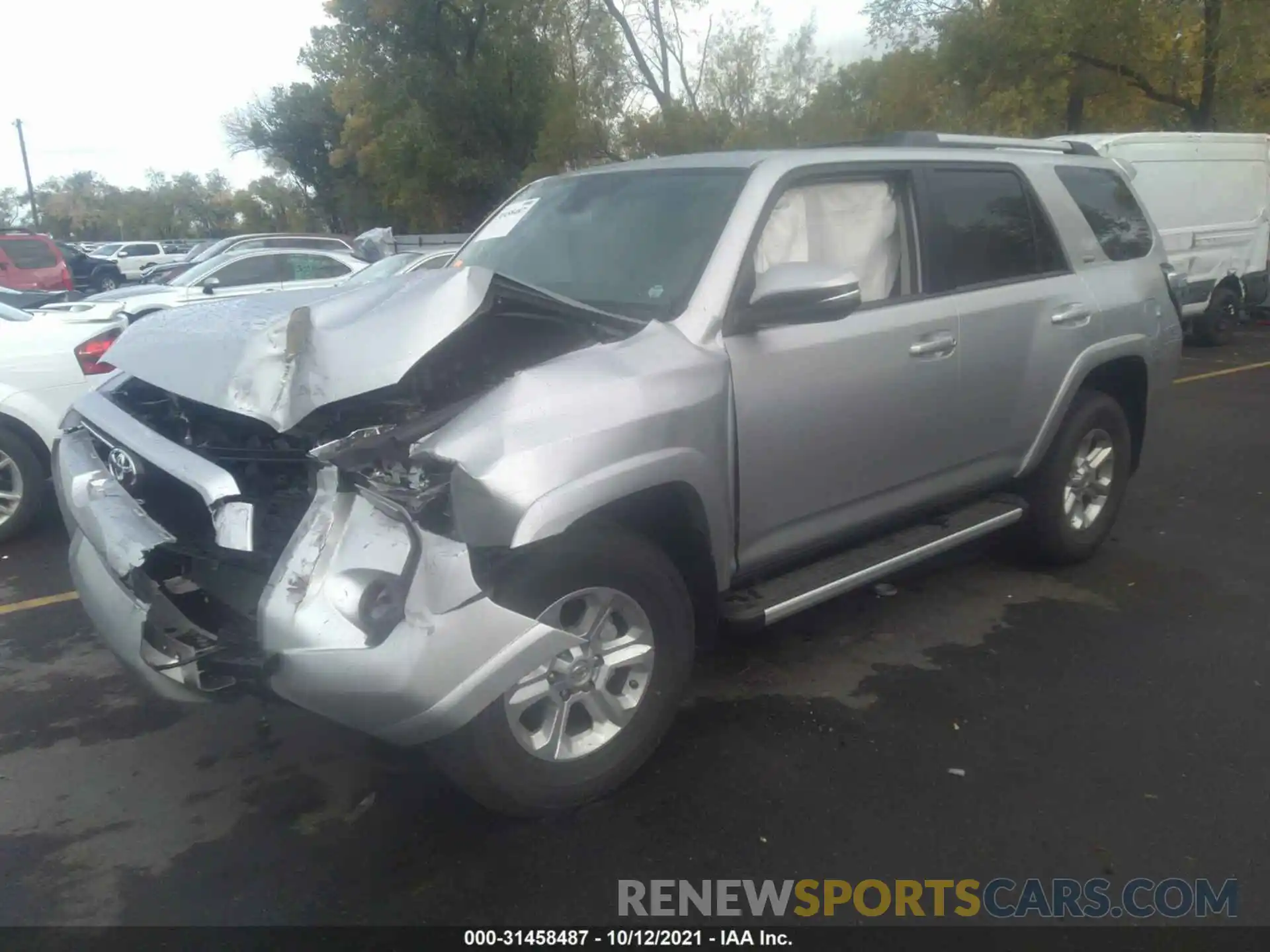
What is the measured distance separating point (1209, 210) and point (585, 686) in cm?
1250

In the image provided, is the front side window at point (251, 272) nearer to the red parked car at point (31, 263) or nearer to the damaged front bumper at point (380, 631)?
the red parked car at point (31, 263)

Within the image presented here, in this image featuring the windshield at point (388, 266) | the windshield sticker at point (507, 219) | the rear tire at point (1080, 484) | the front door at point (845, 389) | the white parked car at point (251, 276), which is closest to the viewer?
the front door at point (845, 389)

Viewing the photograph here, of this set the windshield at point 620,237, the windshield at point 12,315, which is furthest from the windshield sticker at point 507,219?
the windshield at point 12,315

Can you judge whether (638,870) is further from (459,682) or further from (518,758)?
(459,682)

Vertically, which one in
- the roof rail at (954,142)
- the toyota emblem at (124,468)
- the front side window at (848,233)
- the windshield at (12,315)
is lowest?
the toyota emblem at (124,468)

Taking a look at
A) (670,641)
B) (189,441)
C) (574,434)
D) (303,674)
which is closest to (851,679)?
(670,641)

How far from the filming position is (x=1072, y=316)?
4.75m

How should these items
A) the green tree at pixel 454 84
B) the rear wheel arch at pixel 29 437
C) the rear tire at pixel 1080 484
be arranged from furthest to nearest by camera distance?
1. the green tree at pixel 454 84
2. the rear wheel arch at pixel 29 437
3. the rear tire at pixel 1080 484

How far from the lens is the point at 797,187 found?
12.6ft

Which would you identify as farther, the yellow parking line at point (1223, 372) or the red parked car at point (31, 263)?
the red parked car at point (31, 263)

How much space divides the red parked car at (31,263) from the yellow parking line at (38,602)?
18.4 meters

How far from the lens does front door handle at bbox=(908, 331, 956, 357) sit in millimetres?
4035

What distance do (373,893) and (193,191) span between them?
337ft

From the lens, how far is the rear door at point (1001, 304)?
4.30m
